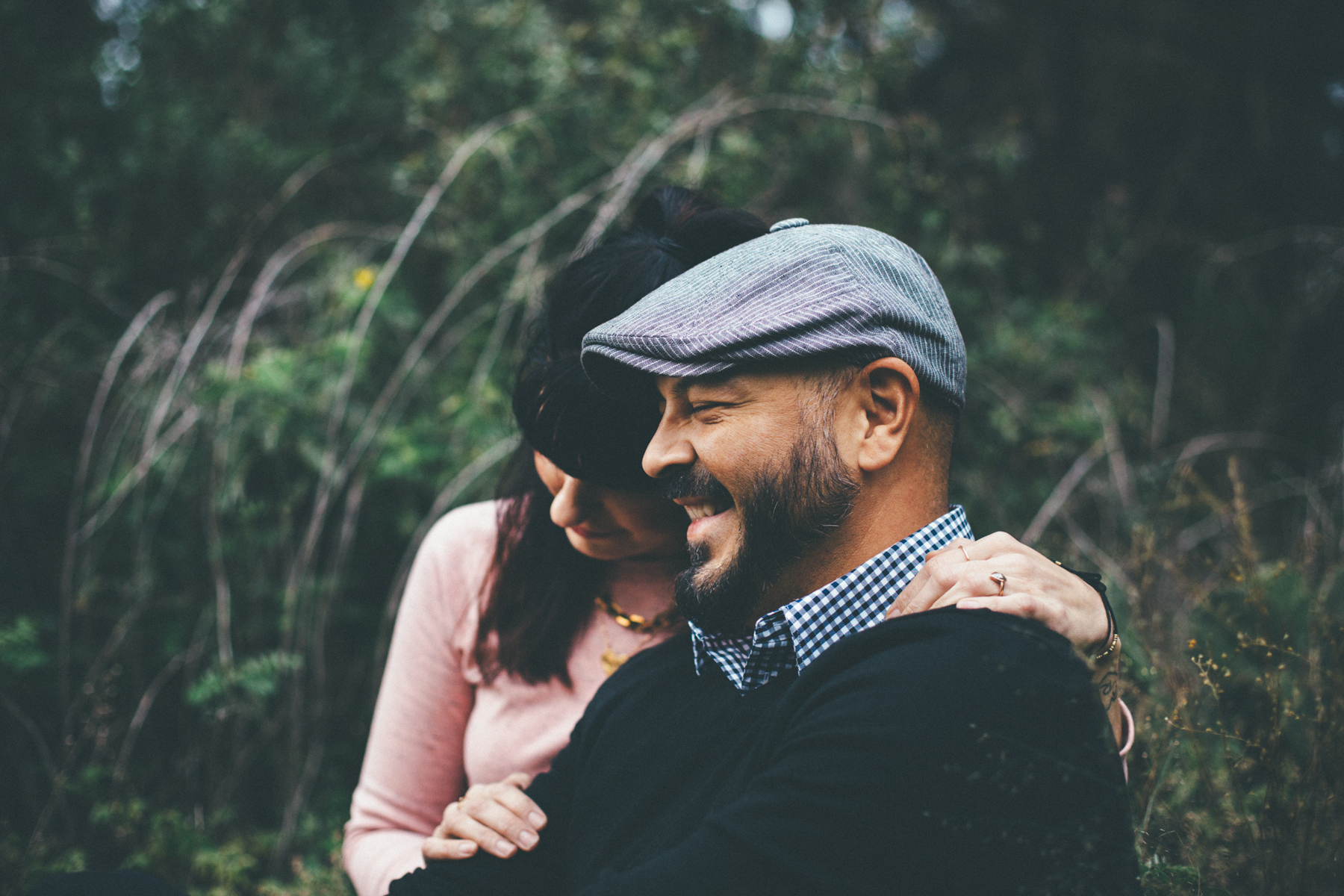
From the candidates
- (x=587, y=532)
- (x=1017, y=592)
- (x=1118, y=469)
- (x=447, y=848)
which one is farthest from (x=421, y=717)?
(x=1118, y=469)

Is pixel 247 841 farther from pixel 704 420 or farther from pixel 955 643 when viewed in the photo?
pixel 955 643

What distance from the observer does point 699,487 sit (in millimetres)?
1347

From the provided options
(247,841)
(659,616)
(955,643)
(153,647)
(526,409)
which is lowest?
(247,841)

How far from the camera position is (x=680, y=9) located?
4.29m

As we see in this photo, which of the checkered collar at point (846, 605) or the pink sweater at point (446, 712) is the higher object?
the checkered collar at point (846, 605)

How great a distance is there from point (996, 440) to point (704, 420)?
283 centimetres

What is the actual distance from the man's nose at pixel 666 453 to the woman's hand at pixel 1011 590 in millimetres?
396

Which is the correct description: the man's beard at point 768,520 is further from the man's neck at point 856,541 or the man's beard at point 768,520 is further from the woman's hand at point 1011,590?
the woman's hand at point 1011,590

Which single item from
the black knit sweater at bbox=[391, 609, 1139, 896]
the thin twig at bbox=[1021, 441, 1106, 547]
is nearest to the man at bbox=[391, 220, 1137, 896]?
the black knit sweater at bbox=[391, 609, 1139, 896]

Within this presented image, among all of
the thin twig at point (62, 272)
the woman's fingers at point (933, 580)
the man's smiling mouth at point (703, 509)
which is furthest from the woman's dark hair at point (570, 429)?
the thin twig at point (62, 272)

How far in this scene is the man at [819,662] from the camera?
36.7 inches

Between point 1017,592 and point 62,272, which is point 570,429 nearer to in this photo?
point 1017,592

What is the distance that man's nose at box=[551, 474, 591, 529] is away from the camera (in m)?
1.71

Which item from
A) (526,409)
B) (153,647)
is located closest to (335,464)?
(153,647)
